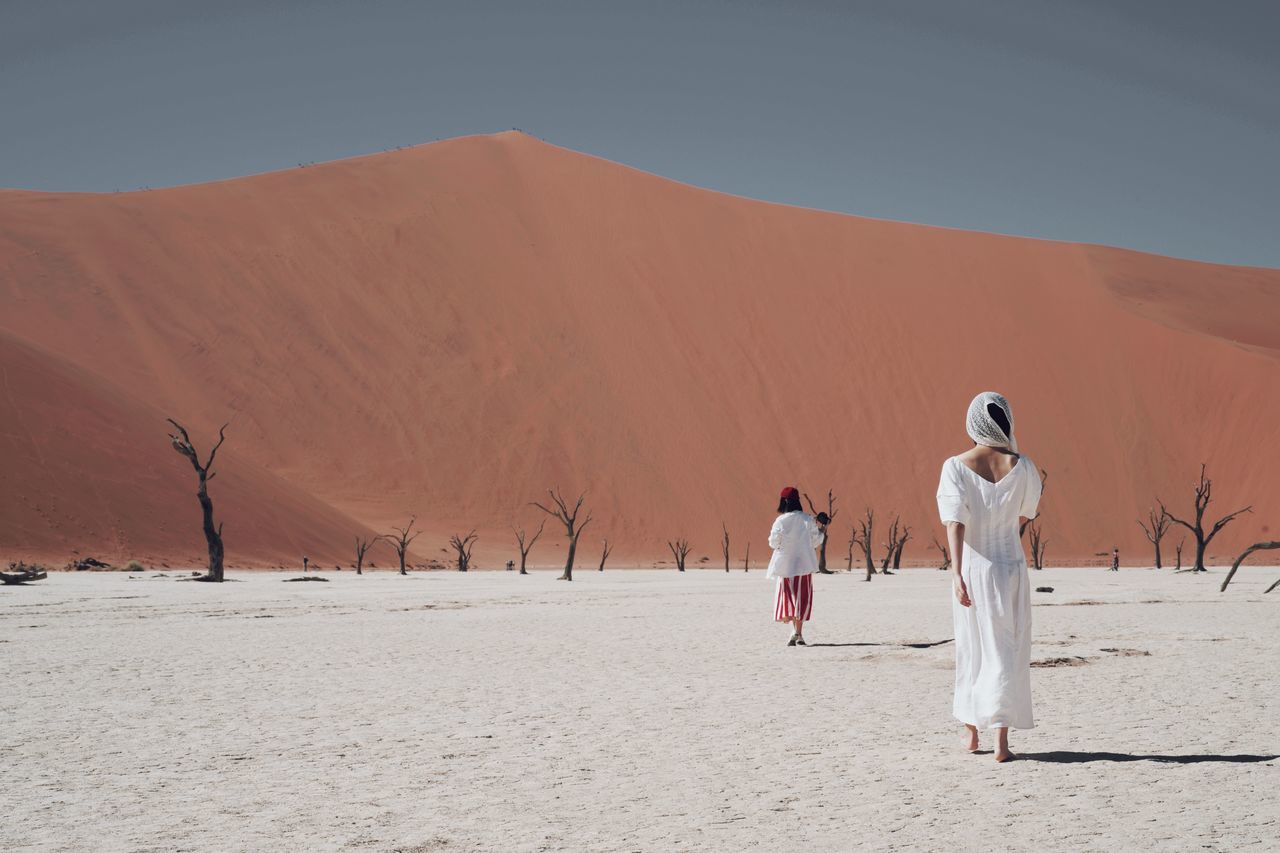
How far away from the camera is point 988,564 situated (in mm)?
6109

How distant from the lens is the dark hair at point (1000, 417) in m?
6.21

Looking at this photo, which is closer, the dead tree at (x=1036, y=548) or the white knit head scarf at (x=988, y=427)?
the white knit head scarf at (x=988, y=427)

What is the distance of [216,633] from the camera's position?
45.1ft

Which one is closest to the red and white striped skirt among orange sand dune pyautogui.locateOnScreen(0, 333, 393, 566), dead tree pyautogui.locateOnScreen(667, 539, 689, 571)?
orange sand dune pyautogui.locateOnScreen(0, 333, 393, 566)

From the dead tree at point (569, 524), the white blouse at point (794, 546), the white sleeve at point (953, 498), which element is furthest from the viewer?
the dead tree at point (569, 524)

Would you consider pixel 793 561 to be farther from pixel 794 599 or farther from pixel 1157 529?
pixel 1157 529

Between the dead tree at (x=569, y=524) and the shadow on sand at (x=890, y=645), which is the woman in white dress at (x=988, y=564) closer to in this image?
the shadow on sand at (x=890, y=645)

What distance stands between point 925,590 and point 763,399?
1624 inches

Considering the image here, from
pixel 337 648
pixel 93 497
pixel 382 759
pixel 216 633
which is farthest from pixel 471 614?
pixel 93 497

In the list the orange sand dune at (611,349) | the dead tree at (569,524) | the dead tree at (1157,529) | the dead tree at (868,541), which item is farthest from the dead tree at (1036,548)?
the dead tree at (569,524)

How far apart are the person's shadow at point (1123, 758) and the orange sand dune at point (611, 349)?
4642 cm

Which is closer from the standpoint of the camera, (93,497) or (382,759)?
(382,759)

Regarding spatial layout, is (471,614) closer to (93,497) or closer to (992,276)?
(93,497)

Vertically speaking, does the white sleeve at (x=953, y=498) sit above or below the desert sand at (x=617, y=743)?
above
